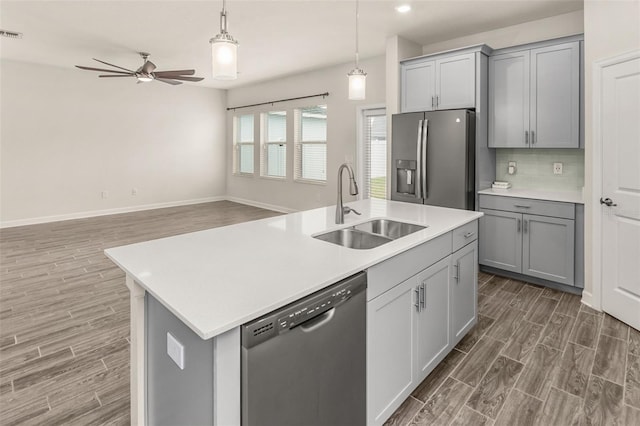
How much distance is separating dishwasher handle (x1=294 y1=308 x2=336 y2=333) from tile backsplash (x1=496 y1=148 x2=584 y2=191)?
367 cm

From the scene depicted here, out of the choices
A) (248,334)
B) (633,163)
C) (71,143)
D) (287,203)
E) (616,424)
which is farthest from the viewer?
(287,203)

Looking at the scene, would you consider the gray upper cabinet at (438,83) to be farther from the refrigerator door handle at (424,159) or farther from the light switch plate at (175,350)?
the light switch plate at (175,350)

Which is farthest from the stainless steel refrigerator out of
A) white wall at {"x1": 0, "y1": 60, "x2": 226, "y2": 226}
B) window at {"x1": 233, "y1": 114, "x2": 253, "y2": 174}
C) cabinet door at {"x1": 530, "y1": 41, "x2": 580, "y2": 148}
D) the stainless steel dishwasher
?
white wall at {"x1": 0, "y1": 60, "x2": 226, "y2": 226}

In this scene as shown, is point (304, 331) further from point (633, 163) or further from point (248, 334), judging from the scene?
point (633, 163)

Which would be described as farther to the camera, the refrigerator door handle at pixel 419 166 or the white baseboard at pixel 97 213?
the white baseboard at pixel 97 213

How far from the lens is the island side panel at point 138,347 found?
147 centimetres

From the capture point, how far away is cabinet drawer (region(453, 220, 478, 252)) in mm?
2275

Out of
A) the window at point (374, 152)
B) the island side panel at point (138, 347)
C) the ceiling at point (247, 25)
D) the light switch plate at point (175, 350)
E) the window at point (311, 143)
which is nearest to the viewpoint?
the light switch plate at point (175, 350)

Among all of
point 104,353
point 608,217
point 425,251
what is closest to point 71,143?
point 104,353

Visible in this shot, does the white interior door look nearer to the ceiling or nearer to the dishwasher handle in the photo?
the ceiling

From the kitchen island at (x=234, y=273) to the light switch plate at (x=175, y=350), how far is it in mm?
46

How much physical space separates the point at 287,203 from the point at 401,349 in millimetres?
5948

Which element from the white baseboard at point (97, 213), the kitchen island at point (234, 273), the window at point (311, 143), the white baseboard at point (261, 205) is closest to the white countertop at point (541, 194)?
the kitchen island at point (234, 273)

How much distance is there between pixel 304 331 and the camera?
1.27 meters
